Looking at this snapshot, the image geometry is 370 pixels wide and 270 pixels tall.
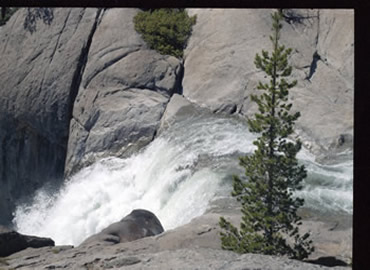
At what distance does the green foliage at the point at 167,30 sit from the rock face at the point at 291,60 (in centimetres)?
37

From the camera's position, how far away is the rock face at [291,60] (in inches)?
1000

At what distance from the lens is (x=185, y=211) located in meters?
20.2

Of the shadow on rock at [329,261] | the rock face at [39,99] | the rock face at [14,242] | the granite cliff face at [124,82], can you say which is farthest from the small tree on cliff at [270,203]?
the rock face at [39,99]

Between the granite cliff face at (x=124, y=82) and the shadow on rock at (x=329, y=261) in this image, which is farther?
the granite cliff face at (x=124, y=82)

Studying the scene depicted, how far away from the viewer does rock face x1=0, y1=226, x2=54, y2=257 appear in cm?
1778

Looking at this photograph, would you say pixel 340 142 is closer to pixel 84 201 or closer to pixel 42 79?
pixel 84 201

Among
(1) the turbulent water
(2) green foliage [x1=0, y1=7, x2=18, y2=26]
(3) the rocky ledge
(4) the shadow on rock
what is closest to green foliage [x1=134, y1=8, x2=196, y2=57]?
(1) the turbulent water

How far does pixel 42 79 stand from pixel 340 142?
12.9m

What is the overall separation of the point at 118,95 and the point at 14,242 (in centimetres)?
1124

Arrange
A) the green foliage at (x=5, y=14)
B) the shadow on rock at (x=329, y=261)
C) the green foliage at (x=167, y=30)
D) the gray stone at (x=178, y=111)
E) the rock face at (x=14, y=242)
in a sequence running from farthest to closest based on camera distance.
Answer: the green foliage at (x=5, y=14) → the green foliage at (x=167, y=30) → the gray stone at (x=178, y=111) → the rock face at (x=14, y=242) → the shadow on rock at (x=329, y=261)

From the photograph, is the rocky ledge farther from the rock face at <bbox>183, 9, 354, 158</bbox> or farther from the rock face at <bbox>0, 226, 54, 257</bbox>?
the rock face at <bbox>183, 9, 354, 158</bbox>

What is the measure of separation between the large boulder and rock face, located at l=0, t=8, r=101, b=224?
67 cm

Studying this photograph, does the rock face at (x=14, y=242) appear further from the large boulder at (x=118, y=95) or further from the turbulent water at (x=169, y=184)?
the large boulder at (x=118, y=95)
